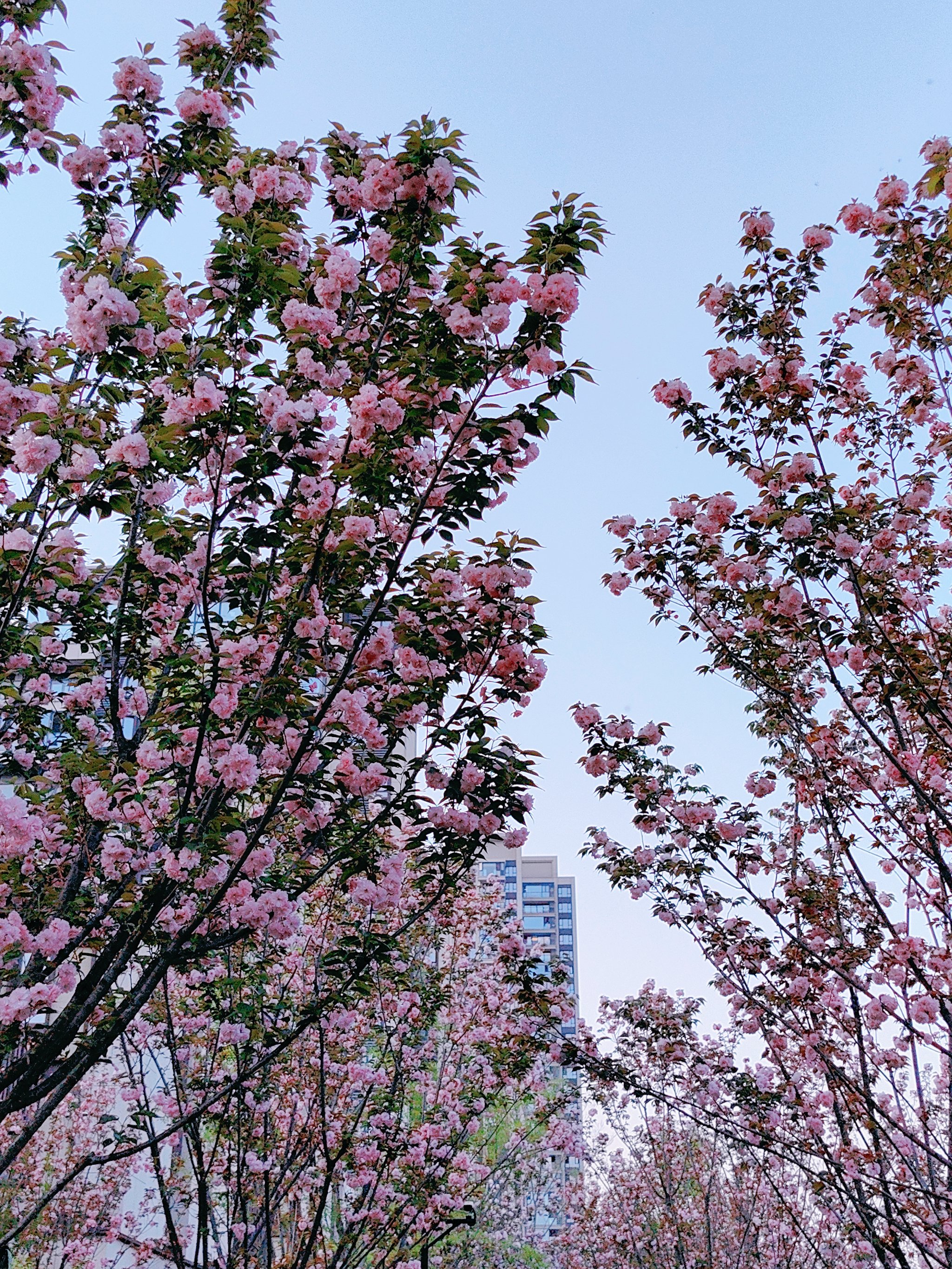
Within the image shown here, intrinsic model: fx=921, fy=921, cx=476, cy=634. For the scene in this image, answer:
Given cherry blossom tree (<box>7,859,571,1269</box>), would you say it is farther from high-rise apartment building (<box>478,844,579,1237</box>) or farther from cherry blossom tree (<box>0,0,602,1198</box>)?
high-rise apartment building (<box>478,844,579,1237</box>)

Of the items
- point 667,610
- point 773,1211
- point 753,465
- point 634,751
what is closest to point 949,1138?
point 634,751

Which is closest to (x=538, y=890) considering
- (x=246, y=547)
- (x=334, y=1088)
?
(x=334, y=1088)

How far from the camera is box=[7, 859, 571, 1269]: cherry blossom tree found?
5.48 metres

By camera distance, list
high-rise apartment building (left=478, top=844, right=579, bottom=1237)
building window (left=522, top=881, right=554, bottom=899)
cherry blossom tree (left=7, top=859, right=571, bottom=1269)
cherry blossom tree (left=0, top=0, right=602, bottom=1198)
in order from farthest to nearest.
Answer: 1. building window (left=522, top=881, right=554, bottom=899)
2. high-rise apartment building (left=478, top=844, right=579, bottom=1237)
3. cherry blossom tree (left=7, top=859, right=571, bottom=1269)
4. cherry blossom tree (left=0, top=0, right=602, bottom=1198)

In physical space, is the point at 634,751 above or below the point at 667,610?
below

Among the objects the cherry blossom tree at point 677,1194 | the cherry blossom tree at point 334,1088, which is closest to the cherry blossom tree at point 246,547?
the cherry blossom tree at point 334,1088

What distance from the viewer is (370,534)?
11.9 ft

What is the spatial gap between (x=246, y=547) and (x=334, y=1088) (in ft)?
17.0

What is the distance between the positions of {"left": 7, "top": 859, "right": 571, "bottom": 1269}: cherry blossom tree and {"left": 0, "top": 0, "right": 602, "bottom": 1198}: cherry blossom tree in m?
0.68

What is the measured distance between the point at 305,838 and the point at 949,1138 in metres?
4.26

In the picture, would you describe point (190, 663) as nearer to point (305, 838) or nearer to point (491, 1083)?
point (305, 838)

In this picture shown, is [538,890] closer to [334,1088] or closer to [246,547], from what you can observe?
[334,1088]

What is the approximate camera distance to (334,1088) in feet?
23.3

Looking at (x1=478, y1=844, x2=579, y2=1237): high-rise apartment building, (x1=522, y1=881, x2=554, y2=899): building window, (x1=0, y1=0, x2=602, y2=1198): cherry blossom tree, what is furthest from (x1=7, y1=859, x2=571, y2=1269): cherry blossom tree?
(x1=522, y1=881, x2=554, y2=899): building window
